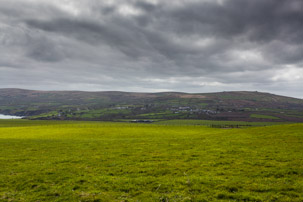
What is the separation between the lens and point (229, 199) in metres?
11.7

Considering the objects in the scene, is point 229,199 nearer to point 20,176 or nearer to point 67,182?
point 67,182

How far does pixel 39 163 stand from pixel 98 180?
11.1 metres

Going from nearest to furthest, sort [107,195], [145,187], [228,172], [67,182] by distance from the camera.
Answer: [107,195], [145,187], [67,182], [228,172]

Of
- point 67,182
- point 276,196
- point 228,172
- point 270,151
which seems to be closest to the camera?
point 276,196

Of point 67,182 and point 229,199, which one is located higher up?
point 229,199

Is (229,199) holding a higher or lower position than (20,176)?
higher

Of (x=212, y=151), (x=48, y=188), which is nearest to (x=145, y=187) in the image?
(x=48, y=188)

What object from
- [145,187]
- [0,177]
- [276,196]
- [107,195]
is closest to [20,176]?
[0,177]

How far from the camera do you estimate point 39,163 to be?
21.7 m

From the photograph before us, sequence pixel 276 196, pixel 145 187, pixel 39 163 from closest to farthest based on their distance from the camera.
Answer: pixel 276 196 < pixel 145 187 < pixel 39 163

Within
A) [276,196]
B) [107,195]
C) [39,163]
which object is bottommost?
[39,163]

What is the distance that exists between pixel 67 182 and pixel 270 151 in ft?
82.2

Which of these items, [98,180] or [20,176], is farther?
[20,176]

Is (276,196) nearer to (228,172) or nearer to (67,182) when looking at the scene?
(228,172)
